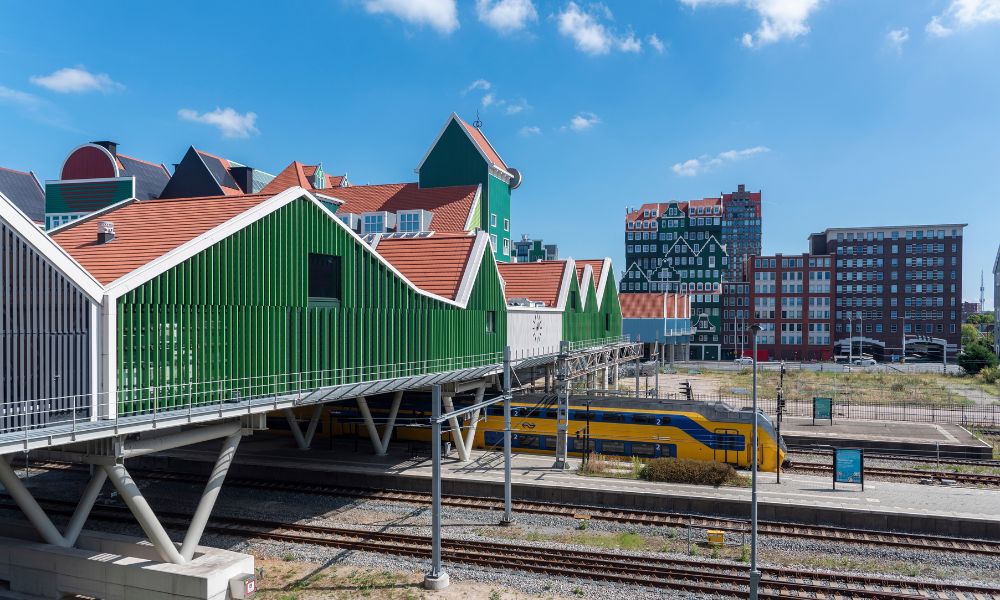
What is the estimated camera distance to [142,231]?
19219 millimetres

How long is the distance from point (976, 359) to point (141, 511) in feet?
272

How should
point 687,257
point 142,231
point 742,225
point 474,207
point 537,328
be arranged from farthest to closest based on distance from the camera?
point 742,225, point 687,257, point 474,207, point 537,328, point 142,231

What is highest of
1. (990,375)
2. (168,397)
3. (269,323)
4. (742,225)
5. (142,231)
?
(742,225)

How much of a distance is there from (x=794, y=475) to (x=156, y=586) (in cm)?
2385

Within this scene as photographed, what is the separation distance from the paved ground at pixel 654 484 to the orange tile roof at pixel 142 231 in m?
12.2

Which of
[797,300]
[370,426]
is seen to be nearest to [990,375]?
[797,300]

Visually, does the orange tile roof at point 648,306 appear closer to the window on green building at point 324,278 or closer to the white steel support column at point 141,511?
the window on green building at point 324,278

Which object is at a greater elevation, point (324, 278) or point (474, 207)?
point (474, 207)

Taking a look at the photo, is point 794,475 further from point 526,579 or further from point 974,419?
point 974,419

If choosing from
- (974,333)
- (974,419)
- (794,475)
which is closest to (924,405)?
(974,419)

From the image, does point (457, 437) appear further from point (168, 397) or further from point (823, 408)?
point (823, 408)

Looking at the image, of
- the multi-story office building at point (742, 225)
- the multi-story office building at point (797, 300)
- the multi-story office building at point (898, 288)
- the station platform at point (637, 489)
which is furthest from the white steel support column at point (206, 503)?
the multi-story office building at point (742, 225)

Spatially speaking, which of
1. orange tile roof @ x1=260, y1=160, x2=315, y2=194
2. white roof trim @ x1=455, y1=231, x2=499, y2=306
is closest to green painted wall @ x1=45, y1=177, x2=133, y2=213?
orange tile roof @ x1=260, y1=160, x2=315, y2=194

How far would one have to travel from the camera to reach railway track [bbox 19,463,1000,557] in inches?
824
